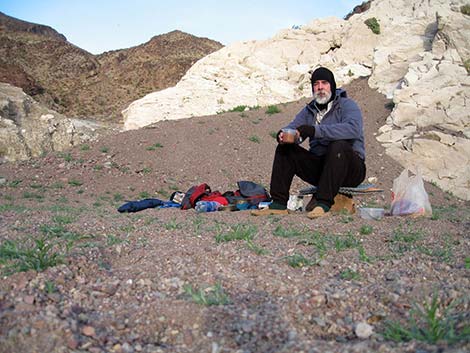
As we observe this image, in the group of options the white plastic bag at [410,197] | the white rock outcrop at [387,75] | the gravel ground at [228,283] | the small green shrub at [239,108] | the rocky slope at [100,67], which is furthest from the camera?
the rocky slope at [100,67]

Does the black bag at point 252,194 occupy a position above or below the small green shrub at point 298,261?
below

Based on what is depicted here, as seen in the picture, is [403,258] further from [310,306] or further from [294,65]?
[294,65]

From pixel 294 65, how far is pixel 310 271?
1481 centimetres

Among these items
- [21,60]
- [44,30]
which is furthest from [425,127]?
[44,30]

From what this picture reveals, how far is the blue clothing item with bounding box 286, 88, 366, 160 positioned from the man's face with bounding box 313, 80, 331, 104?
3.9 inches

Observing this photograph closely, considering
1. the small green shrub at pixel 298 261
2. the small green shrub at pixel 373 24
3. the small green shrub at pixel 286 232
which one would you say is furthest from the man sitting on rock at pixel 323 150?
the small green shrub at pixel 373 24

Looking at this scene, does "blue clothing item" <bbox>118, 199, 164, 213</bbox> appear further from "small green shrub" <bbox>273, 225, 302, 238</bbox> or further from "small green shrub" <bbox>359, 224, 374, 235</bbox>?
"small green shrub" <bbox>359, 224, 374, 235</bbox>

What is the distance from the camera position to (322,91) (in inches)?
183

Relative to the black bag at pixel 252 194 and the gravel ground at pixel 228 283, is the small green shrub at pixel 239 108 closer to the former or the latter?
the black bag at pixel 252 194

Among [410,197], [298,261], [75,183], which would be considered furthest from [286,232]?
[75,183]

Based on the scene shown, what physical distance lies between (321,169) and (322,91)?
0.74 meters

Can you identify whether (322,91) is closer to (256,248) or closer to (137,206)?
(256,248)

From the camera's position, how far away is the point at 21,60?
1427 inches

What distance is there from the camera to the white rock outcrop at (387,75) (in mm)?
10688
